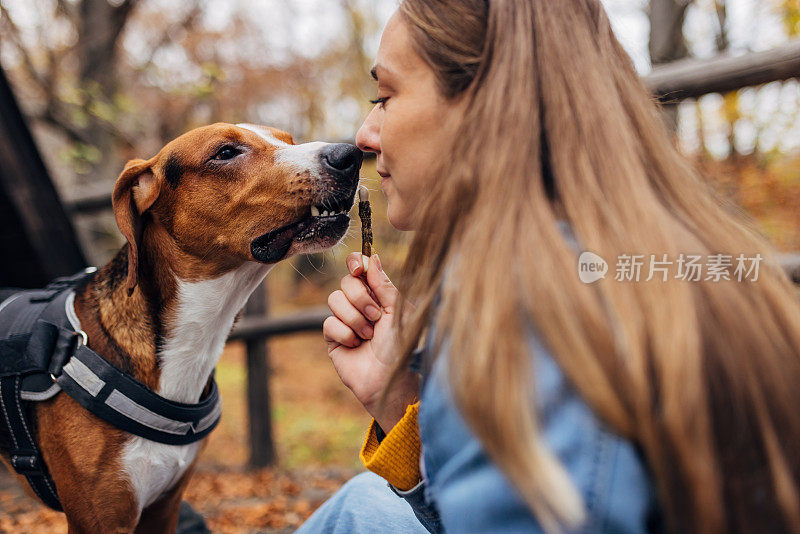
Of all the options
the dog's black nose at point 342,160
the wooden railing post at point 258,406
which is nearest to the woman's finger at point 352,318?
the dog's black nose at point 342,160

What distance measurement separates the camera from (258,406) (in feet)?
16.4

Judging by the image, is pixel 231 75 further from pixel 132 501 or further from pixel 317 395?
pixel 132 501

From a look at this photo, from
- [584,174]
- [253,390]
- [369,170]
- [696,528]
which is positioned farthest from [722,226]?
[369,170]

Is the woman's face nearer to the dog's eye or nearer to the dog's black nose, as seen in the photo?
the dog's black nose

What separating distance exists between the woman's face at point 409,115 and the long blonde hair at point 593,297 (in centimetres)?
16

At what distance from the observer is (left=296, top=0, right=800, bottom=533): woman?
3.21 feet

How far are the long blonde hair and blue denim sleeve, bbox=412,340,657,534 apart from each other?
29mm

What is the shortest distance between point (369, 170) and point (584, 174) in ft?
24.2

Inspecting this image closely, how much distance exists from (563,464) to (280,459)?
18.7 ft

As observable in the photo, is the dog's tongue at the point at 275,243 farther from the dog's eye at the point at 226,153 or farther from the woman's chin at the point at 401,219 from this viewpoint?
the woman's chin at the point at 401,219

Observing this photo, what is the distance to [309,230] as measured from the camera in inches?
96.9

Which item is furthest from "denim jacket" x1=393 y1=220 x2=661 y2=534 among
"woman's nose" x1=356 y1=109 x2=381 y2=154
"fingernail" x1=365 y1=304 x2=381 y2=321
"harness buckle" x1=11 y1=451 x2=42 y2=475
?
"harness buckle" x1=11 y1=451 x2=42 y2=475

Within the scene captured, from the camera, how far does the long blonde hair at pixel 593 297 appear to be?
38.6 inches

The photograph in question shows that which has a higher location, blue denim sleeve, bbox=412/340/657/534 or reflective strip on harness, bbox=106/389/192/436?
blue denim sleeve, bbox=412/340/657/534
